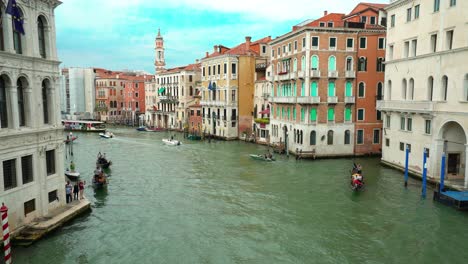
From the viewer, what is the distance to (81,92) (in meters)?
73.5

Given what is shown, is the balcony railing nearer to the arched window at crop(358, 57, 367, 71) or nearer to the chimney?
the arched window at crop(358, 57, 367, 71)

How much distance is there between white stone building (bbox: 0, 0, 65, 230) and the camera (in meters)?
→ 11.3

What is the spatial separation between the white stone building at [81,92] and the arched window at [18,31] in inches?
2518

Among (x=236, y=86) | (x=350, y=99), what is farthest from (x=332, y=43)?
(x=236, y=86)

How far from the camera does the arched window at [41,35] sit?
12.9m

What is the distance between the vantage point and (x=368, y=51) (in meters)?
28.0

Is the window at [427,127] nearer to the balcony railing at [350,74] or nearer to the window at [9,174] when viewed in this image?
the balcony railing at [350,74]

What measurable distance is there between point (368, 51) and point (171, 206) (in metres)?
19.4

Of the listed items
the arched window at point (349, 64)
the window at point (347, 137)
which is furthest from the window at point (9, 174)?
the arched window at point (349, 64)

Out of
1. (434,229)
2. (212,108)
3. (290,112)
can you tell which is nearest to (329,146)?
(290,112)

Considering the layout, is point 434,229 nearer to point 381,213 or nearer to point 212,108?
point 381,213

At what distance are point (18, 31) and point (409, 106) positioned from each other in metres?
19.2

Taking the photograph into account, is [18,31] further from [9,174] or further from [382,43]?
[382,43]

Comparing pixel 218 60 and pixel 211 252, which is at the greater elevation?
pixel 218 60
